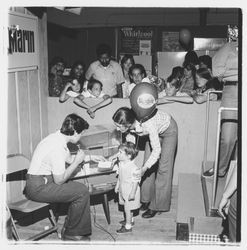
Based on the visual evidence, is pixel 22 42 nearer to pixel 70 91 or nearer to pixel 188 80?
pixel 70 91

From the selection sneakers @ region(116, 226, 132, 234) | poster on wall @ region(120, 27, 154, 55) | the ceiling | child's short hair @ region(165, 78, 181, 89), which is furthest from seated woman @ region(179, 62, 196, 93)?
poster on wall @ region(120, 27, 154, 55)

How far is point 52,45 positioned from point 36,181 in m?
8.14

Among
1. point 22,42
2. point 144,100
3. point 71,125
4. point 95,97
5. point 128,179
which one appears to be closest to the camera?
point 71,125

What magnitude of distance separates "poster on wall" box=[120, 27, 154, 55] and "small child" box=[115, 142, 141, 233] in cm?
737

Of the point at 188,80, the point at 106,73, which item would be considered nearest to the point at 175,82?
the point at 188,80

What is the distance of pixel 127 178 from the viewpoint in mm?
4449

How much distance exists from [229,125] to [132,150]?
1.23 m

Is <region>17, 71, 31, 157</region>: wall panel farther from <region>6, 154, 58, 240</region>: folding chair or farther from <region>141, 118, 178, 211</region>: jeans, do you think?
<region>141, 118, 178, 211</region>: jeans

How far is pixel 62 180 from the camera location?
4.07 m

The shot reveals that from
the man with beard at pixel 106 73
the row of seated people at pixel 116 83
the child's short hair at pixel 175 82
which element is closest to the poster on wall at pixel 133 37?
the row of seated people at pixel 116 83

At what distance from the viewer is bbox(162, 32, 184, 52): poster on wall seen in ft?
36.4

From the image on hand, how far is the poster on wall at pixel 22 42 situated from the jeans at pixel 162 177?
1.90 metres
